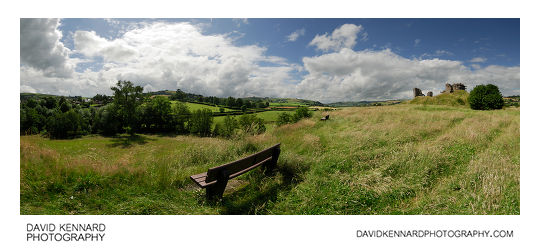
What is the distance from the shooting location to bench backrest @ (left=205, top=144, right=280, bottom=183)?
11.4 ft

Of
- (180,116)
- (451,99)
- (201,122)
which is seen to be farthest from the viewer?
(180,116)

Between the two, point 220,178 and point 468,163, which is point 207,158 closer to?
point 220,178

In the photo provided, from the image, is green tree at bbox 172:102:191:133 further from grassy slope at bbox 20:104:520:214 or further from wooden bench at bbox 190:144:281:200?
wooden bench at bbox 190:144:281:200

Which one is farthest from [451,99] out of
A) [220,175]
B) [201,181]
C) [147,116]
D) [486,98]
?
[147,116]

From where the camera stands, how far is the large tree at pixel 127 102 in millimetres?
31462

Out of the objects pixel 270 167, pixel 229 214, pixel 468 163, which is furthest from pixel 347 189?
pixel 468 163

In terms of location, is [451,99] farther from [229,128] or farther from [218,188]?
[218,188]

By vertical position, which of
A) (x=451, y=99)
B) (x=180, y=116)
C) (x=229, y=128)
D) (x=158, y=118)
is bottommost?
(x=229, y=128)

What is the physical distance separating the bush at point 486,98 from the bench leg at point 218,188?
117ft

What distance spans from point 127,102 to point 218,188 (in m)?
38.1

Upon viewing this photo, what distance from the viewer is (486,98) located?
24328 mm

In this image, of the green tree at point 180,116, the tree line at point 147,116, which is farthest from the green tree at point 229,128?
the green tree at point 180,116

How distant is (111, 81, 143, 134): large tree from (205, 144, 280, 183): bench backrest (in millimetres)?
35072

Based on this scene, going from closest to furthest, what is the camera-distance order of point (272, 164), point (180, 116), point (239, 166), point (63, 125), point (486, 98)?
point (239, 166)
point (272, 164)
point (63, 125)
point (486, 98)
point (180, 116)
